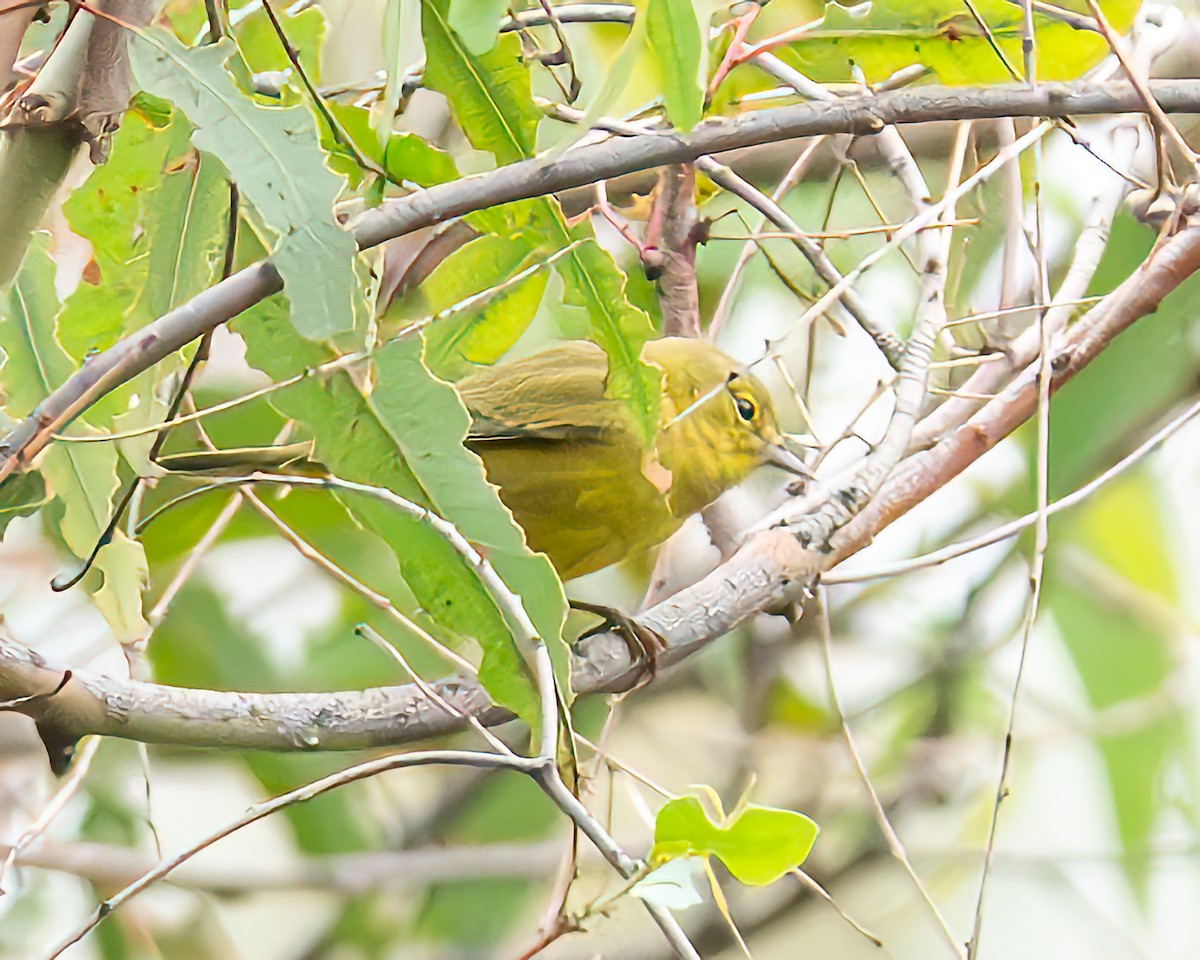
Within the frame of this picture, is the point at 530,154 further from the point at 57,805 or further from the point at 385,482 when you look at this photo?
the point at 57,805

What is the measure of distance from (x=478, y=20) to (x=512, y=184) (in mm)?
117

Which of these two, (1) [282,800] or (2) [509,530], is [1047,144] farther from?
(1) [282,800]

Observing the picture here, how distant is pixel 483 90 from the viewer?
0.86 metres

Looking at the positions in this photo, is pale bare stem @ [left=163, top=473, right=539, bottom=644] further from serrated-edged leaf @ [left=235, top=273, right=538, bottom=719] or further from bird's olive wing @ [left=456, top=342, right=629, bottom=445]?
bird's olive wing @ [left=456, top=342, right=629, bottom=445]

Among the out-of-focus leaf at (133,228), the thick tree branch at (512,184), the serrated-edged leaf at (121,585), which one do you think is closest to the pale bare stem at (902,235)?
the thick tree branch at (512,184)

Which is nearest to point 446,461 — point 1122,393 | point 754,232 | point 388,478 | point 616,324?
point 388,478

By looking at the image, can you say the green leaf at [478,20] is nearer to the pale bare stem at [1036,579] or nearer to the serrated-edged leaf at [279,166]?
the serrated-edged leaf at [279,166]

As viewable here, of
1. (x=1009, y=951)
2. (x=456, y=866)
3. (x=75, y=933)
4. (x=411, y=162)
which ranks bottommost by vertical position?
(x=1009, y=951)

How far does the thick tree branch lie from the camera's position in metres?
0.64

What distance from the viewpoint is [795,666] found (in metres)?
1.93

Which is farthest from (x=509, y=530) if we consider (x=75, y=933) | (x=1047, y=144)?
(x=1047, y=144)

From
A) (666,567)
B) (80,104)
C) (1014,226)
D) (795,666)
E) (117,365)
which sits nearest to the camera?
(117,365)

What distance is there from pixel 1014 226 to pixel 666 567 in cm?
63

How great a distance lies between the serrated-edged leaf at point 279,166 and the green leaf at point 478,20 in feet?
0.33
